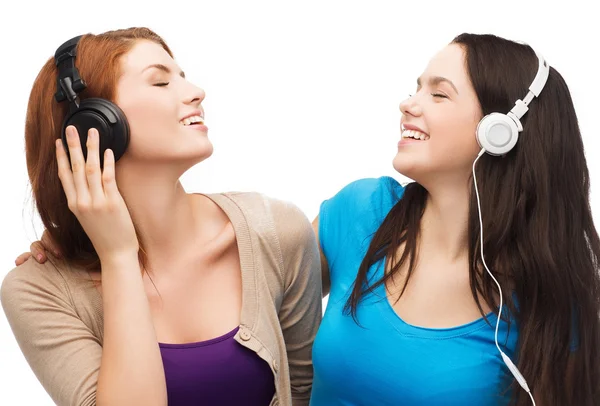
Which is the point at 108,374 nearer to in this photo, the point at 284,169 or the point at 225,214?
the point at 225,214

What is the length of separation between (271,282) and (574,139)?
824 millimetres

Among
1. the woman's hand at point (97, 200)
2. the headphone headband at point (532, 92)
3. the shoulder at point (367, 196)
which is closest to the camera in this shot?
the woman's hand at point (97, 200)

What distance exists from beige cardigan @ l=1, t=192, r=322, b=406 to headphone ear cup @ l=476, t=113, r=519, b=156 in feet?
1.72

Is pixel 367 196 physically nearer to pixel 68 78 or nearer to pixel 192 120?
pixel 192 120

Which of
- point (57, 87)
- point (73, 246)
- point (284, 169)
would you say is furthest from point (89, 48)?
point (284, 169)

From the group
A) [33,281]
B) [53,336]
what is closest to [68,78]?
[33,281]

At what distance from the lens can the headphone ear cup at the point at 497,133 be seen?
1.95 meters

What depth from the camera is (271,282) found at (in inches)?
83.4

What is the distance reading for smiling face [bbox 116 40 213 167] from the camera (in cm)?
193

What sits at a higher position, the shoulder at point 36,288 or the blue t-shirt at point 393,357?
the shoulder at point 36,288

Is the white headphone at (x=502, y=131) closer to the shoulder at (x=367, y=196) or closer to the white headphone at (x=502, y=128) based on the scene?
the white headphone at (x=502, y=128)

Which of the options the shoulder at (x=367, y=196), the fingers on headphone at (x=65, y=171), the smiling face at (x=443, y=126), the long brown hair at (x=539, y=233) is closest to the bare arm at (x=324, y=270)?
the shoulder at (x=367, y=196)

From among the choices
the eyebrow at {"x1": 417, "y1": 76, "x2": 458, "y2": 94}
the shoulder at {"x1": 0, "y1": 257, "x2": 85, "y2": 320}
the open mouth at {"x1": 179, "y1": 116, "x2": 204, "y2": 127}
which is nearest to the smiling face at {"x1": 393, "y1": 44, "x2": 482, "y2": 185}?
the eyebrow at {"x1": 417, "y1": 76, "x2": 458, "y2": 94}

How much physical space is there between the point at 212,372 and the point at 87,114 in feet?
2.19
